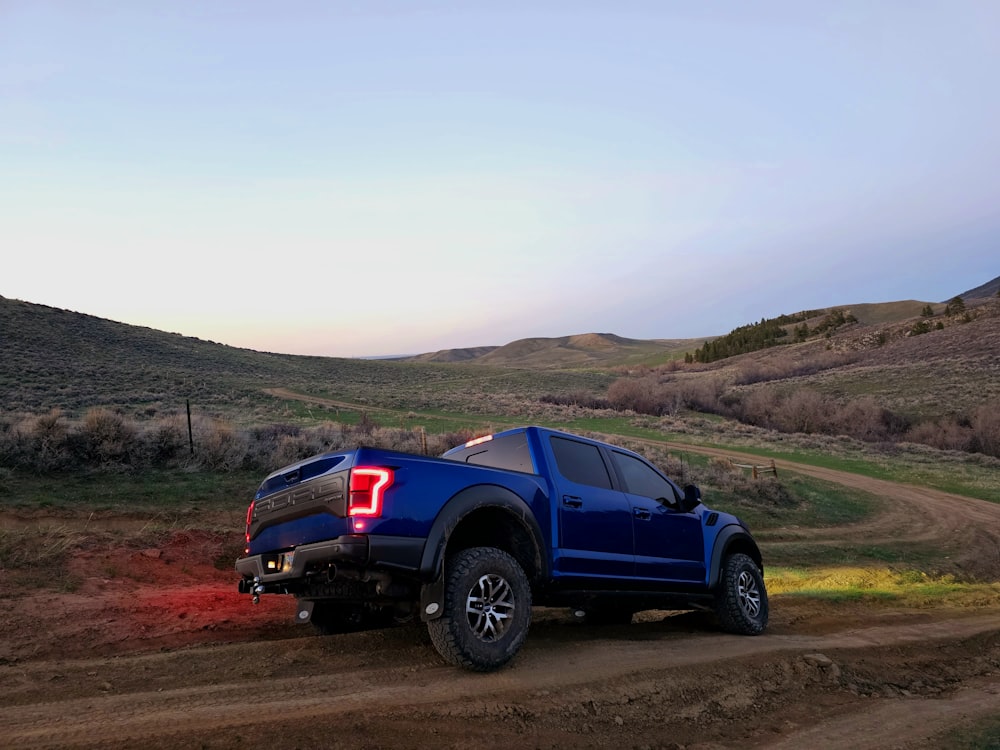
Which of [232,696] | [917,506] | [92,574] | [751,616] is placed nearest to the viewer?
[232,696]

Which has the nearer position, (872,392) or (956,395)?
(956,395)

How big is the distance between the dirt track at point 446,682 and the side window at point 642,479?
56.2 inches

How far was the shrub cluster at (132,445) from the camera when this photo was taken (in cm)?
1358

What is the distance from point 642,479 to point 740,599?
1.78m

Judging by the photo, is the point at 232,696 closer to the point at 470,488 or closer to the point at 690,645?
the point at 470,488

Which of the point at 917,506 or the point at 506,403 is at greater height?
the point at 506,403

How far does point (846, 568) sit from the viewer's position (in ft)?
47.8

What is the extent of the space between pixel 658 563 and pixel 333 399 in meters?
44.8

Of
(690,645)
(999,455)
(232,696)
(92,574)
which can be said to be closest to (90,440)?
(92,574)

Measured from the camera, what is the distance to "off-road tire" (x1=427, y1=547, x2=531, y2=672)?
16.1 feet

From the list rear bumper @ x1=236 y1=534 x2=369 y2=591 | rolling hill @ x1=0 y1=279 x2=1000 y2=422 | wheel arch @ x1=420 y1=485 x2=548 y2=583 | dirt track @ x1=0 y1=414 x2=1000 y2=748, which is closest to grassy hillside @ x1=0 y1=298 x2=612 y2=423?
rolling hill @ x1=0 y1=279 x2=1000 y2=422

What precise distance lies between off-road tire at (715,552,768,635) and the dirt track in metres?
0.21

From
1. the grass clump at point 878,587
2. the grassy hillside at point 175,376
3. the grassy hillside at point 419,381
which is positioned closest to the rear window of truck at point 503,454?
the grass clump at point 878,587

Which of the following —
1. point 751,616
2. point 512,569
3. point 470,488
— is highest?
point 470,488
